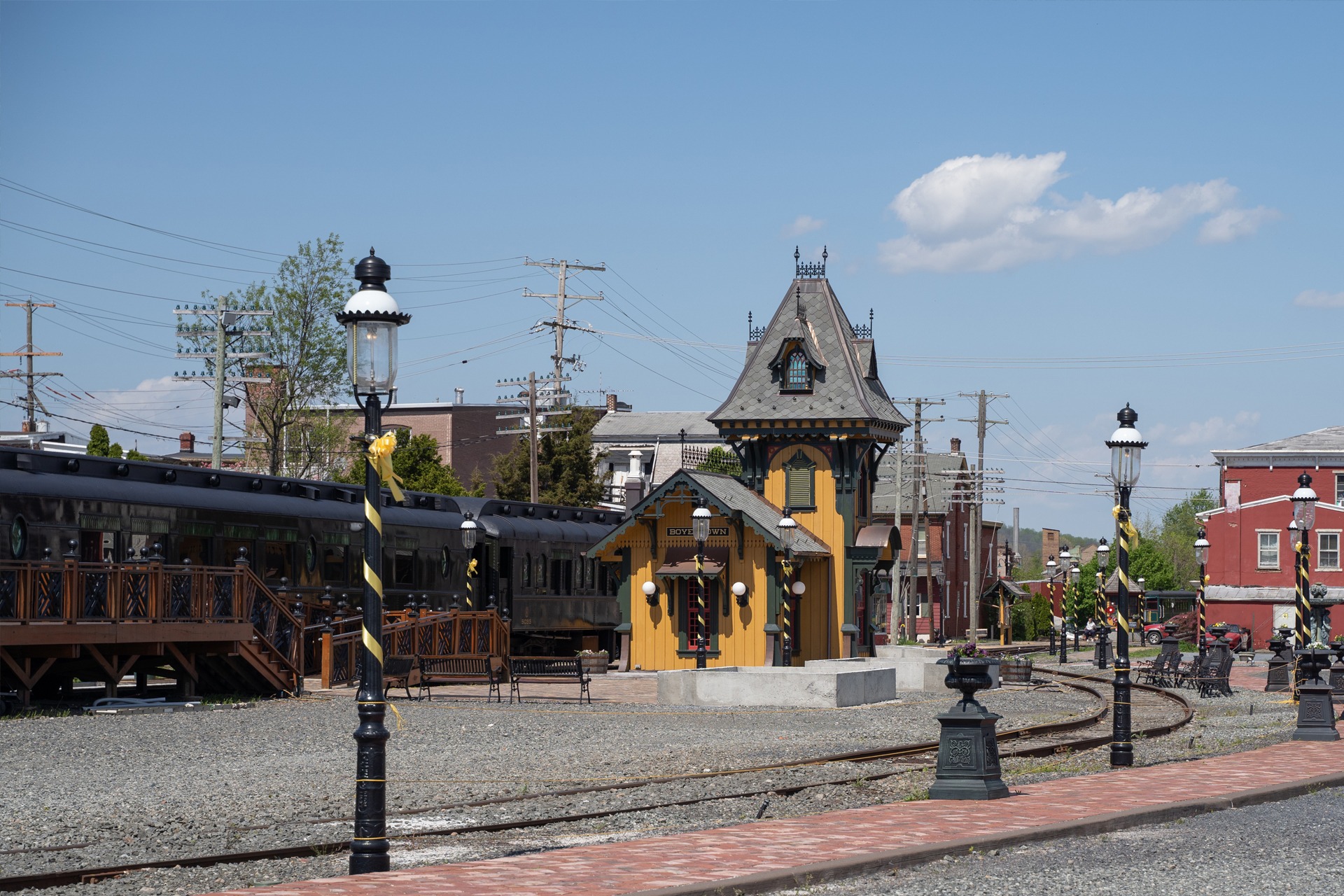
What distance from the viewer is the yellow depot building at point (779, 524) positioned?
37.0 m

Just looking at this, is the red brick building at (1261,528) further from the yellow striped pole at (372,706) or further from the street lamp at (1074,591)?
the yellow striped pole at (372,706)

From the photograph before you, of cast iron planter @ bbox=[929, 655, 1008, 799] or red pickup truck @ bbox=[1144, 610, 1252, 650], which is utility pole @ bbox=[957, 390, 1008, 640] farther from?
cast iron planter @ bbox=[929, 655, 1008, 799]

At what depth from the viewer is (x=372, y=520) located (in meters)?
11.0

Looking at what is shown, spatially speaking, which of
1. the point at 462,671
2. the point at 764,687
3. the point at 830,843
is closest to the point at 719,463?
the point at 462,671

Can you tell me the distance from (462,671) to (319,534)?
13.0 ft

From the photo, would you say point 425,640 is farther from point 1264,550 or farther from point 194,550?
point 1264,550

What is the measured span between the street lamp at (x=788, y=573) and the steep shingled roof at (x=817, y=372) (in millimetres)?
2715

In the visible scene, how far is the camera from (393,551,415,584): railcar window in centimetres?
3534

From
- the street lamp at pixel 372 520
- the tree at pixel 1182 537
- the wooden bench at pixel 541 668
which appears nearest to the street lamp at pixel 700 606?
the wooden bench at pixel 541 668

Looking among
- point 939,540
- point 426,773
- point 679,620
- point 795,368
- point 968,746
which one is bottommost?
point 426,773

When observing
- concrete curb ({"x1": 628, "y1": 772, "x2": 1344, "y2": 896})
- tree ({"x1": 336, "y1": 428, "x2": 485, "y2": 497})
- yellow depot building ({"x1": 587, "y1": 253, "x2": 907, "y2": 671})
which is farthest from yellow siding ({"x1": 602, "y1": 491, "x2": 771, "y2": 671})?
tree ({"x1": 336, "y1": 428, "x2": 485, "y2": 497})

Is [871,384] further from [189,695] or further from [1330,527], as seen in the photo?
[1330,527]

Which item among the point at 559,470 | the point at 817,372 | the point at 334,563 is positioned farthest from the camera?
the point at 559,470

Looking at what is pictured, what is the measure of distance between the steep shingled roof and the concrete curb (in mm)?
24938
